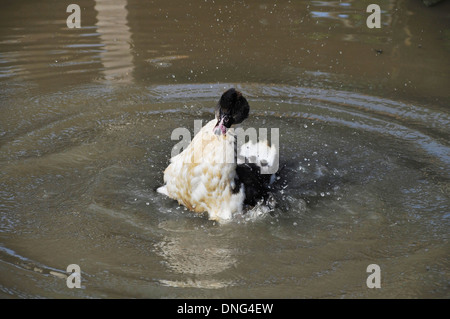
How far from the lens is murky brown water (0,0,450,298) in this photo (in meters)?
4.43

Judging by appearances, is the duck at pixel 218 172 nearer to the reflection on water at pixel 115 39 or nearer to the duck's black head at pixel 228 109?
the duck's black head at pixel 228 109

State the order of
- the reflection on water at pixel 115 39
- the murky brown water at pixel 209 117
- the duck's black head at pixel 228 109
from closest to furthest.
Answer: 1. the murky brown water at pixel 209 117
2. the duck's black head at pixel 228 109
3. the reflection on water at pixel 115 39

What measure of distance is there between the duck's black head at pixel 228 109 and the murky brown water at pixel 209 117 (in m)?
0.78

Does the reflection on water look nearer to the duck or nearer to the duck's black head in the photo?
the duck

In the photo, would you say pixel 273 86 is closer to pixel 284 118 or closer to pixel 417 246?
pixel 284 118

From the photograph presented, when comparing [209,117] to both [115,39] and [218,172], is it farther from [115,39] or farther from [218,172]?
[115,39]

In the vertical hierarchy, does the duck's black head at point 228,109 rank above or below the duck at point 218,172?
above

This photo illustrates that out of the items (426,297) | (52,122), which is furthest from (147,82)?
(426,297)

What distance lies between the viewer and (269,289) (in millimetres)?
4223

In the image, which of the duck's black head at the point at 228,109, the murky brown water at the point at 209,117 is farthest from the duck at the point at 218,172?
the murky brown water at the point at 209,117

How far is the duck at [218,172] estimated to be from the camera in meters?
4.93

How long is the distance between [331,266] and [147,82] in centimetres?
420

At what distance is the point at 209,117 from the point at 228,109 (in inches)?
86.3

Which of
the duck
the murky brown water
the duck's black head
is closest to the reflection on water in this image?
the murky brown water
